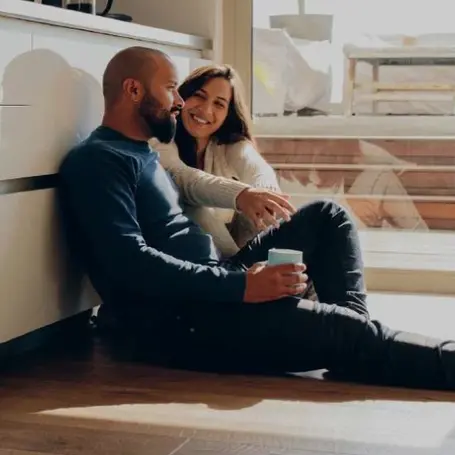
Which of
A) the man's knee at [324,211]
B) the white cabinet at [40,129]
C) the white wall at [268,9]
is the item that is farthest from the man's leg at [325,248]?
the white wall at [268,9]

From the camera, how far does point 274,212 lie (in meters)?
2.40

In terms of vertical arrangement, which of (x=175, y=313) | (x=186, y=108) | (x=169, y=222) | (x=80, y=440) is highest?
(x=186, y=108)

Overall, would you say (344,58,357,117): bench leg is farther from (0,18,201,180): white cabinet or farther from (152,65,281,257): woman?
(0,18,201,180): white cabinet

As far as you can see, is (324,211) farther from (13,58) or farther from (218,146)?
(13,58)

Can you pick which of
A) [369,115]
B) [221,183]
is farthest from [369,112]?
[221,183]

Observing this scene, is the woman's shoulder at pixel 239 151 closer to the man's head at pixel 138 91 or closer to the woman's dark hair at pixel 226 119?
the woman's dark hair at pixel 226 119

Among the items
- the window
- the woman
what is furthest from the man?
the window

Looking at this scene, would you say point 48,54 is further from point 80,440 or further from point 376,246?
point 376,246

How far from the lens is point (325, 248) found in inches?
96.0

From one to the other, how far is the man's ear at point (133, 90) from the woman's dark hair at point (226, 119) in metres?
0.39

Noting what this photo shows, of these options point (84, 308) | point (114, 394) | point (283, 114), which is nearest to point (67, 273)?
point (84, 308)

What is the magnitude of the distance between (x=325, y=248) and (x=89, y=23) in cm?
82

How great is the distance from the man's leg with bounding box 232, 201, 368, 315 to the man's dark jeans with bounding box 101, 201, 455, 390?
0.02 meters

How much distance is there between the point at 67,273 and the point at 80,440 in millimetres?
635
